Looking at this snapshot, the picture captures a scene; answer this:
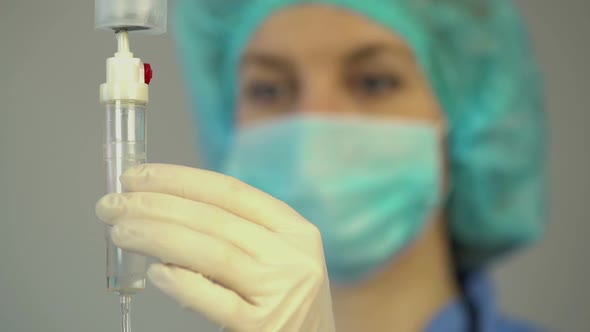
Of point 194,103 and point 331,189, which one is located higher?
point 194,103

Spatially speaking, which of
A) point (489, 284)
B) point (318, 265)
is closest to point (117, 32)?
point (318, 265)

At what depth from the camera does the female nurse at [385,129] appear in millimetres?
1527

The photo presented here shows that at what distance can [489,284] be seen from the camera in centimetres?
173

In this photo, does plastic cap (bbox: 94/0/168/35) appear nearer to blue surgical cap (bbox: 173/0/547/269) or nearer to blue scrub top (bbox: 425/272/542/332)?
blue surgical cap (bbox: 173/0/547/269)

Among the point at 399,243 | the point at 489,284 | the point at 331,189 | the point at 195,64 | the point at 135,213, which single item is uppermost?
the point at 195,64

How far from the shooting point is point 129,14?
71 cm

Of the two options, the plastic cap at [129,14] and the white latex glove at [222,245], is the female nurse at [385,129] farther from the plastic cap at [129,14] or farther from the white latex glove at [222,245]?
the plastic cap at [129,14]

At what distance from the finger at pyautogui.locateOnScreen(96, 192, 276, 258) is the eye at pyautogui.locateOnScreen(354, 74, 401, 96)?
790mm

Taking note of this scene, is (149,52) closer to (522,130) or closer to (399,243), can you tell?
(399,243)

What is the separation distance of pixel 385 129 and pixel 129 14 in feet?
3.00

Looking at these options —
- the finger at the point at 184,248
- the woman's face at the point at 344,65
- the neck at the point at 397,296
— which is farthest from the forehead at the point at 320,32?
the finger at the point at 184,248

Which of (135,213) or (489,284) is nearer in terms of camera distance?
(135,213)

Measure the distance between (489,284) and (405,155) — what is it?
16.3 inches

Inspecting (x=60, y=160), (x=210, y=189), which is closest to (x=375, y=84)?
(x=60, y=160)
